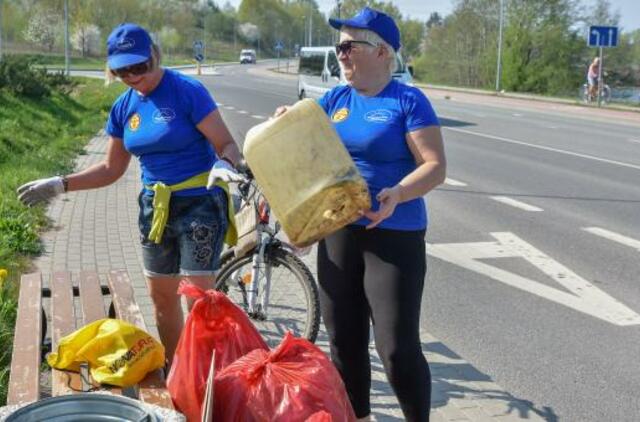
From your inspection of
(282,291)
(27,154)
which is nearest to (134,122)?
(282,291)

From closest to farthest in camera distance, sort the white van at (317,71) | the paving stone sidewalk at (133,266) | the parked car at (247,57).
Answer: the paving stone sidewalk at (133,266), the white van at (317,71), the parked car at (247,57)

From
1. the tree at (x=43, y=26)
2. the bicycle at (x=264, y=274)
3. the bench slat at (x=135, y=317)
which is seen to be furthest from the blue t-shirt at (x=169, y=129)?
the tree at (x=43, y=26)

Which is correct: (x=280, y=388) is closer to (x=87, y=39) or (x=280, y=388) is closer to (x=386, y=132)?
(x=386, y=132)

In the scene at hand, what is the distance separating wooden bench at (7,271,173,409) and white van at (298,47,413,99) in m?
17.0

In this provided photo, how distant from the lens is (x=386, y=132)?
9.40ft

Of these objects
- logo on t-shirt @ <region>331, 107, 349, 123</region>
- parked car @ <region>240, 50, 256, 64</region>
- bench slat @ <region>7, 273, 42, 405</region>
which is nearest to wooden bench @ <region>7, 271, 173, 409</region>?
bench slat @ <region>7, 273, 42, 405</region>

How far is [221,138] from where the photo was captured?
11.1 ft

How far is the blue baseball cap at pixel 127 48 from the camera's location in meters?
3.26

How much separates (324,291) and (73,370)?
3.30ft

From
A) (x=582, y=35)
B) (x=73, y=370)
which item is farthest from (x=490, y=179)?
(x=582, y=35)

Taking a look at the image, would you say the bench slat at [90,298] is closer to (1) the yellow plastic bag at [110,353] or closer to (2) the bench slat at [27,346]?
(2) the bench slat at [27,346]

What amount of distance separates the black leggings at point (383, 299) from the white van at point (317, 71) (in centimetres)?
1778

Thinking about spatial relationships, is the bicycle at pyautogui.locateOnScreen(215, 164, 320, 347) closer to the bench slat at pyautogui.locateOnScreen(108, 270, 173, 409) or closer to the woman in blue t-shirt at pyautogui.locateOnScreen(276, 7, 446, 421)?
the bench slat at pyautogui.locateOnScreen(108, 270, 173, 409)

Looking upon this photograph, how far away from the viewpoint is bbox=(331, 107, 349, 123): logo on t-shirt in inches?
116
